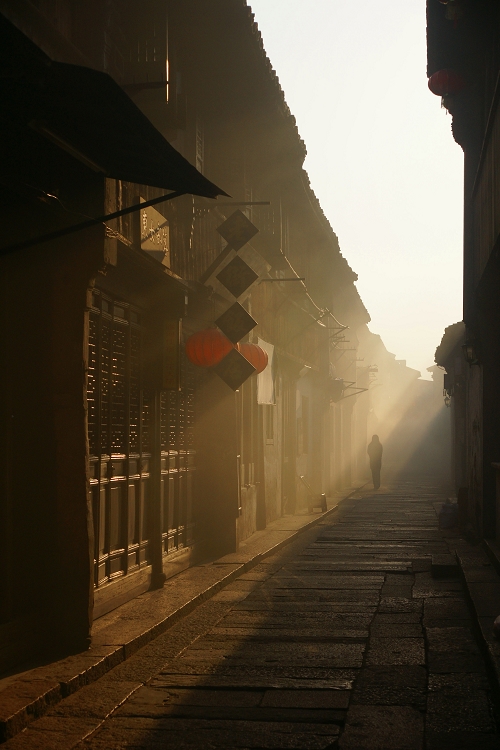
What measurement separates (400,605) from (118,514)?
10.5 ft

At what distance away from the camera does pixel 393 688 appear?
6.76m

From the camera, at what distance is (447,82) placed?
625 inches

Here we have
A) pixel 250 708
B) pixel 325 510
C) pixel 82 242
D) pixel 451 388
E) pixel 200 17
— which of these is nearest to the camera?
pixel 250 708

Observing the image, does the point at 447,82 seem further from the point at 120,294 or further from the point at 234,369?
the point at 120,294

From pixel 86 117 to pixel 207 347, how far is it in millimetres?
6988

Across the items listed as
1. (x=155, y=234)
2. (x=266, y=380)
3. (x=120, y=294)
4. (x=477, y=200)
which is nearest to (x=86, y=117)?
(x=120, y=294)

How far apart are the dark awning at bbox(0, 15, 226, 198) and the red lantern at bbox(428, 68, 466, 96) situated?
10425 mm

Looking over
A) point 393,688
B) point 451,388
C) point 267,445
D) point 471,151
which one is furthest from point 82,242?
point 451,388

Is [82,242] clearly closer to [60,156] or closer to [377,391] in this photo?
[60,156]

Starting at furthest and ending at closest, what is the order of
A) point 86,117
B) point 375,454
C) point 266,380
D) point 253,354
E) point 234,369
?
point 375,454 < point 266,380 < point 253,354 < point 234,369 < point 86,117

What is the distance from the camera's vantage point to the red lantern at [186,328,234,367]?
12695 mm

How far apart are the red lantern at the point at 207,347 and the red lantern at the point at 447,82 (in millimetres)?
6337

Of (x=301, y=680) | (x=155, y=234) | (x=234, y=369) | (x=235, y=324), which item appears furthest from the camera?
(x=234, y=369)

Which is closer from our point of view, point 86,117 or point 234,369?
point 86,117
